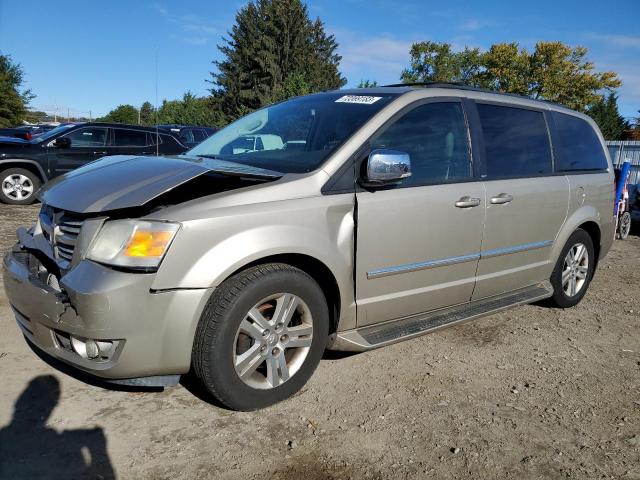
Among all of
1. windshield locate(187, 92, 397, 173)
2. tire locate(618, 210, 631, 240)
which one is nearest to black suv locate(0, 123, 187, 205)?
windshield locate(187, 92, 397, 173)

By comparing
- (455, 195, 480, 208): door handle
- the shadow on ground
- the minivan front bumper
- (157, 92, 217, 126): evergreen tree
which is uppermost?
(157, 92, 217, 126): evergreen tree

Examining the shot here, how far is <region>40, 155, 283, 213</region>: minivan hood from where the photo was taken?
2479 millimetres

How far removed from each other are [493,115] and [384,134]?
3.98 feet

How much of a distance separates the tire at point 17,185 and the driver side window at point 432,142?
8.44 m

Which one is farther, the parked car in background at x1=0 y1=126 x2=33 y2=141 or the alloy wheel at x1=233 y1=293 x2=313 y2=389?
A: the parked car in background at x1=0 y1=126 x2=33 y2=141

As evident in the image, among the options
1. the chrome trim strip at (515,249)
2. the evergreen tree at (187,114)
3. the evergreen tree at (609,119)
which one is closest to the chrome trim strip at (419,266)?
the chrome trim strip at (515,249)

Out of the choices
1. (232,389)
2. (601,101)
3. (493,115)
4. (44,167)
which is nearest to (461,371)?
(232,389)

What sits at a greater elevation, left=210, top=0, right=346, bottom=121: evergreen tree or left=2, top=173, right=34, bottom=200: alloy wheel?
left=210, top=0, right=346, bottom=121: evergreen tree

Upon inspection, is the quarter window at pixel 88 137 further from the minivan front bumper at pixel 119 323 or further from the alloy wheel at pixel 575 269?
the alloy wheel at pixel 575 269

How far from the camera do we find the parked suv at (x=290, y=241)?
7.83 feet

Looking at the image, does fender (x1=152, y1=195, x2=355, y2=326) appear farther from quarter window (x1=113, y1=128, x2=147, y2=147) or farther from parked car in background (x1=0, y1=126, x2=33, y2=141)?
parked car in background (x1=0, y1=126, x2=33, y2=141)

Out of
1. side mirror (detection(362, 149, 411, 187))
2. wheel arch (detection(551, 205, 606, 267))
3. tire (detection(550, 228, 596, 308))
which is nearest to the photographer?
side mirror (detection(362, 149, 411, 187))

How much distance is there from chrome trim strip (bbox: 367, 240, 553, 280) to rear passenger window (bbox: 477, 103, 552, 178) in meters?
0.56

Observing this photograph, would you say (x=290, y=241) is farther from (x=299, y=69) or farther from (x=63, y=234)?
(x=299, y=69)
